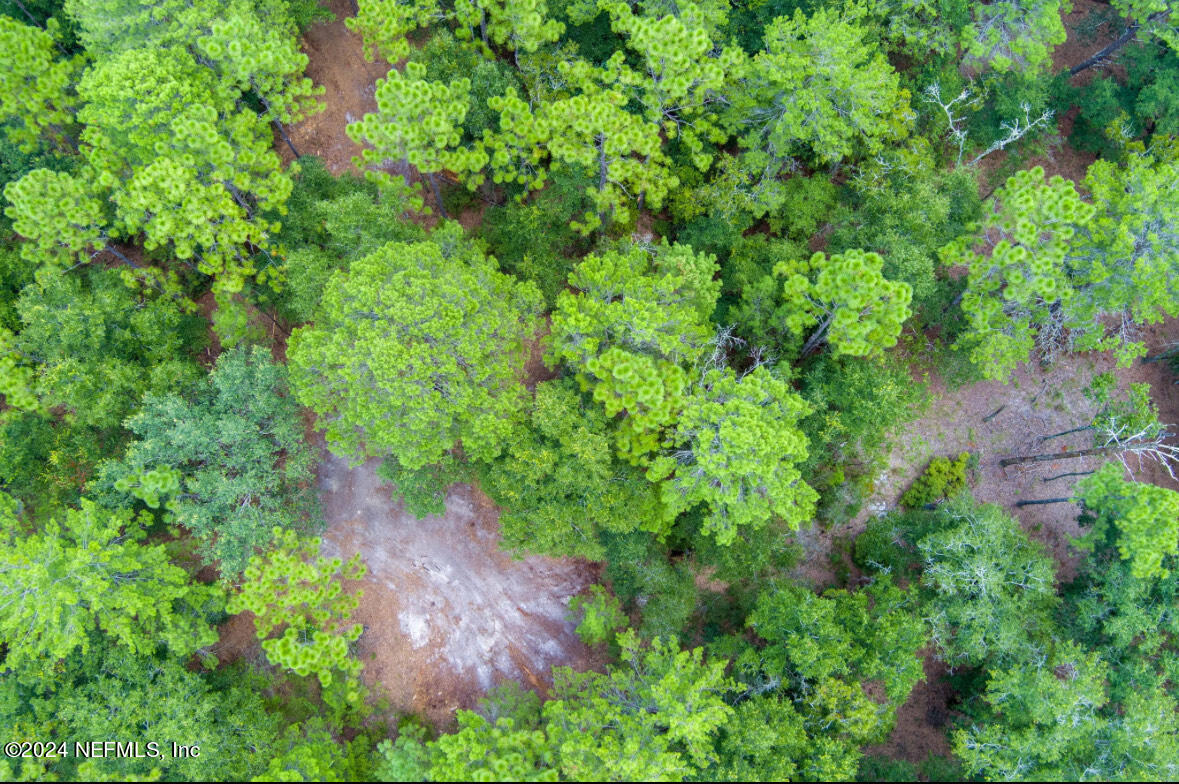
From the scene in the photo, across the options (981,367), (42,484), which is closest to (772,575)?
(981,367)

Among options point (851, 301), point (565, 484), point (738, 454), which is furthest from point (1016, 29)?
point (565, 484)

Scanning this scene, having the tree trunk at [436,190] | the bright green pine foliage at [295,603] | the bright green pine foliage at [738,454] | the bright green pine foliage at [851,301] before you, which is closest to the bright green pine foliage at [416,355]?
the bright green pine foliage at [295,603]

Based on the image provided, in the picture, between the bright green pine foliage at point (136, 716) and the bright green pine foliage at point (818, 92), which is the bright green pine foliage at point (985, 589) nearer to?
the bright green pine foliage at point (818, 92)

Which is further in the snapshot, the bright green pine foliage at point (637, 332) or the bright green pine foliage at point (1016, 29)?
the bright green pine foliage at point (1016, 29)

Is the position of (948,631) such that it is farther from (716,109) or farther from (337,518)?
(337,518)

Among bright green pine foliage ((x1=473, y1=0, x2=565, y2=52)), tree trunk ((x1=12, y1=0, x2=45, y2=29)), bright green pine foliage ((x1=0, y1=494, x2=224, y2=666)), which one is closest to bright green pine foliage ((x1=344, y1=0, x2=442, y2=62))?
bright green pine foliage ((x1=473, y1=0, x2=565, y2=52))
